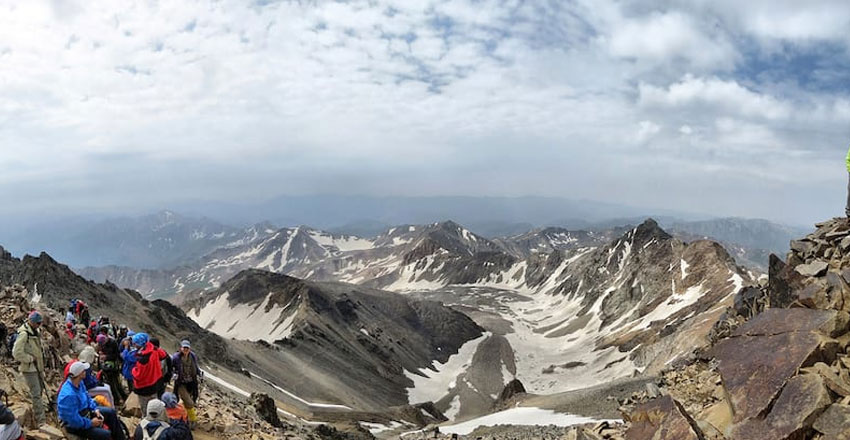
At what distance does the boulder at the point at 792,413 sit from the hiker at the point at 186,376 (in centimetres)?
1837

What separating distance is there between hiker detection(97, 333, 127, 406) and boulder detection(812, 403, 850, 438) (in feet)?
72.8

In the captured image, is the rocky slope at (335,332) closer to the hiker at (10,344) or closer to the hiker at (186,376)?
the hiker at (10,344)

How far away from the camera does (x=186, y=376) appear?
59.3 ft

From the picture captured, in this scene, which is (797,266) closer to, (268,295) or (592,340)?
(592,340)

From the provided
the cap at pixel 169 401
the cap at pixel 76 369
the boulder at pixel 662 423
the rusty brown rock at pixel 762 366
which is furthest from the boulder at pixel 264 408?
the rusty brown rock at pixel 762 366

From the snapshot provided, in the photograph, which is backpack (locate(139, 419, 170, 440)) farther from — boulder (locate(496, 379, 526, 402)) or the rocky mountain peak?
the rocky mountain peak

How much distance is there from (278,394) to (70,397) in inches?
2124

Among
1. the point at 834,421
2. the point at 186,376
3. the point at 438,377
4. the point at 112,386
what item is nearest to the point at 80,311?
the point at 112,386

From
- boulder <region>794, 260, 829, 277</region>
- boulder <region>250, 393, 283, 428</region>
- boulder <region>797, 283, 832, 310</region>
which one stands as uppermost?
boulder <region>794, 260, 829, 277</region>

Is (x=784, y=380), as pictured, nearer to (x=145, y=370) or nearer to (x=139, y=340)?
(x=145, y=370)

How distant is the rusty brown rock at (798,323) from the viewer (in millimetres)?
16609

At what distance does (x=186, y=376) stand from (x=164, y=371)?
181 cm

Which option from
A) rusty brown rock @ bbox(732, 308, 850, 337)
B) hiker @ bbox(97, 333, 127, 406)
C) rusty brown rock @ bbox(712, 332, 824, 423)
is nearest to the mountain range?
hiker @ bbox(97, 333, 127, 406)

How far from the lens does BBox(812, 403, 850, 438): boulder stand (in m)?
13.1
